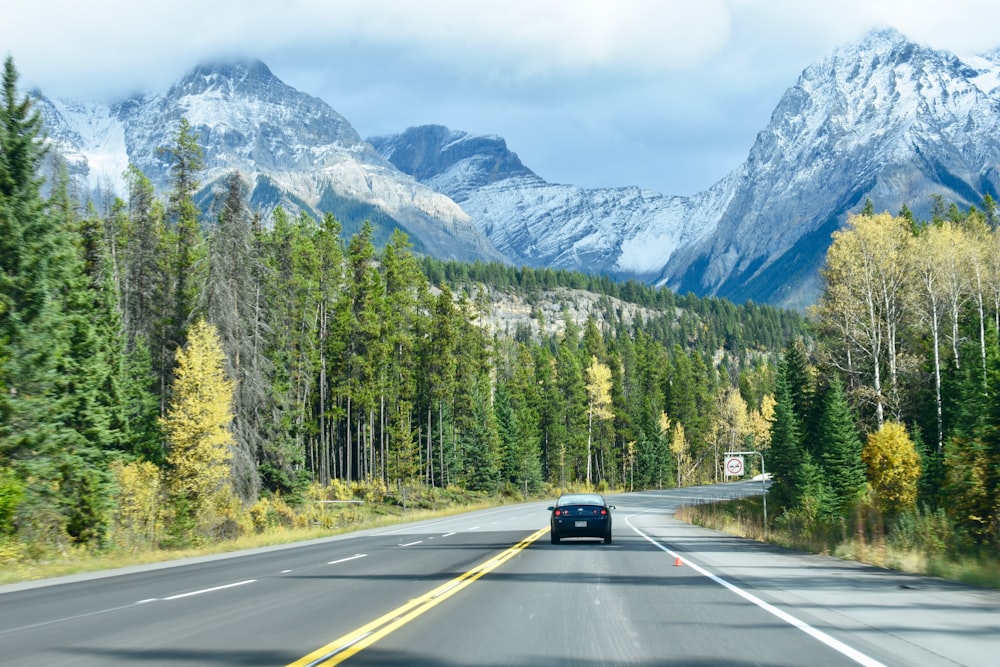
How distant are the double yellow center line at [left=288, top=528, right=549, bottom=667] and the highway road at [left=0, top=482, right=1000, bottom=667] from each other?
28 millimetres

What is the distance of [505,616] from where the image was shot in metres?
10.3

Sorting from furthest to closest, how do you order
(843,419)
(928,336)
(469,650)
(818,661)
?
(928,336) < (843,419) < (469,650) < (818,661)

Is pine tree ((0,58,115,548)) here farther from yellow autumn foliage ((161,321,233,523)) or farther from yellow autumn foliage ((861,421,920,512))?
yellow autumn foliage ((861,421,920,512))

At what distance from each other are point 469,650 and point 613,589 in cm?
567

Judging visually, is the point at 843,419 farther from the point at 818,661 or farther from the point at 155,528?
the point at 818,661

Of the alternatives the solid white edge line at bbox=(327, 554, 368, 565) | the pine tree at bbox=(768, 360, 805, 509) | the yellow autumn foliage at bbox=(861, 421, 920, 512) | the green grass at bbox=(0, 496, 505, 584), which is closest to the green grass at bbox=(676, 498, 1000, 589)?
the solid white edge line at bbox=(327, 554, 368, 565)

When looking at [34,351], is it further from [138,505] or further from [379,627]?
[379,627]

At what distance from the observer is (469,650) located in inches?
319

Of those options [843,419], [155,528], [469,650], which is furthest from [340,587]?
[843,419]

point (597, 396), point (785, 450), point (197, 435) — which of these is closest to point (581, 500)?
point (197, 435)

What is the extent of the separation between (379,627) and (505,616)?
1642mm

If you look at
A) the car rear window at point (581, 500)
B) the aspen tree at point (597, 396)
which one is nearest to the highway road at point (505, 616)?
the car rear window at point (581, 500)

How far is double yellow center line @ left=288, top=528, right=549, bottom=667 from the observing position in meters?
7.68

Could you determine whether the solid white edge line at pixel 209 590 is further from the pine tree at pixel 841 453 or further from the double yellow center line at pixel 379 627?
the pine tree at pixel 841 453
